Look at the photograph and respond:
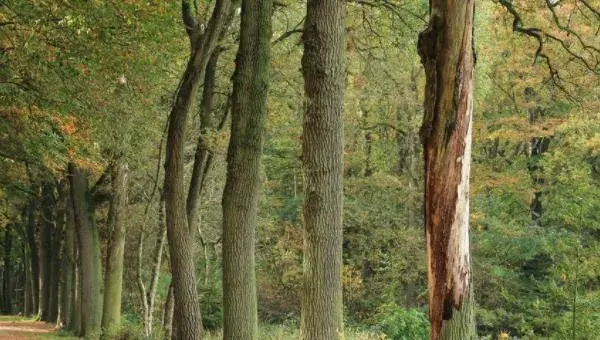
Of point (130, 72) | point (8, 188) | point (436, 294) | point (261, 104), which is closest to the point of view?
point (436, 294)

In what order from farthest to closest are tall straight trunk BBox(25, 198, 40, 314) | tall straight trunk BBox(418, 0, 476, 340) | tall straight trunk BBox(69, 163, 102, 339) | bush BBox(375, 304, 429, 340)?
tall straight trunk BBox(25, 198, 40, 314) < tall straight trunk BBox(69, 163, 102, 339) < bush BBox(375, 304, 429, 340) < tall straight trunk BBox(418, 0, 476, 340)

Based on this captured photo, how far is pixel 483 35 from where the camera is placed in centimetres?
2003

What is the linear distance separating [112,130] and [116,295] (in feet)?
17.2

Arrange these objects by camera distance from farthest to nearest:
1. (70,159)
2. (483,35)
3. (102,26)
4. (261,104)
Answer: (483,35) < (70,159) < (102,26) < (261,104)

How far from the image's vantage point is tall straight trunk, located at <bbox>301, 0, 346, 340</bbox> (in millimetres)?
7543

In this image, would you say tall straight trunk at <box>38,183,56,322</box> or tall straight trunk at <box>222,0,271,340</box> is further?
tall straight trunk at <box>38,183,56,322</box>

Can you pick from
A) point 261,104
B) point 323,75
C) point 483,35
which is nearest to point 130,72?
point 261,104

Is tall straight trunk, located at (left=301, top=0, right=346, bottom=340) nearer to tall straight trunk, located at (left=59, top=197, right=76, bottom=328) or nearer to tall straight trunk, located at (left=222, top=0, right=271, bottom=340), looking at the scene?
tall straight trunk, located at (left=222, top=0, right=271, bottom=340)

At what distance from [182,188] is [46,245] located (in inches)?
760

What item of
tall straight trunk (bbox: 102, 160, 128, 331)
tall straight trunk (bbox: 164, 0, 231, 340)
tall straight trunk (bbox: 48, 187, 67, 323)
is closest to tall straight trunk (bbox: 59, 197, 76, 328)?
tall straight trunk (bbox: 48, 187, 67, 323)

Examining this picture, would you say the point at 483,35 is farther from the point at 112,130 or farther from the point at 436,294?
the point at 436,294

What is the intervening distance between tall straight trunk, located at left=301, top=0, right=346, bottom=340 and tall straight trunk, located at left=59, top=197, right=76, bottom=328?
1712cm

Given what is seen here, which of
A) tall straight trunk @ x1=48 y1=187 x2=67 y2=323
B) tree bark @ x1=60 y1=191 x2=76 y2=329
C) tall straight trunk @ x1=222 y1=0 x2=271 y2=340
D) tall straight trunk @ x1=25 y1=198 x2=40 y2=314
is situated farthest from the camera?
tall straight trunk @ x1=25 y1=198 x2=40 y2=314

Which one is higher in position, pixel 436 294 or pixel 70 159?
pixel 70 159
